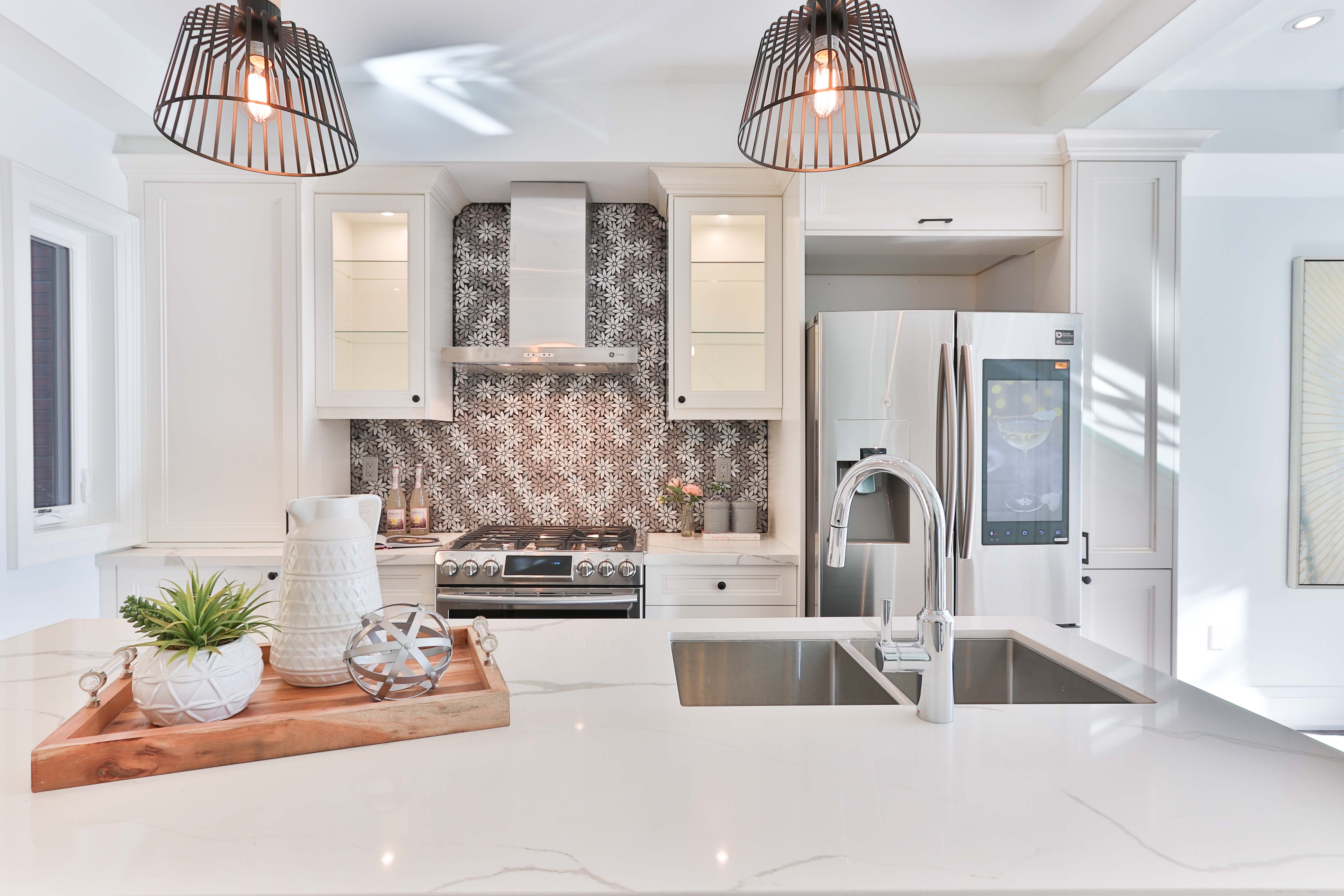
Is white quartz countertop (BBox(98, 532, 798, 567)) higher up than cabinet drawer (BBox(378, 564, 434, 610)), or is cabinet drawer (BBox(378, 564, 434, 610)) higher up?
white quartz countertop (BBox(98, 532, 798, 567))

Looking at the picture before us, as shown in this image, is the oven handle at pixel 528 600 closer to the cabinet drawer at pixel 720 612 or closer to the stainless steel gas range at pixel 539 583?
the stainless steel gas range at pixel 539 583

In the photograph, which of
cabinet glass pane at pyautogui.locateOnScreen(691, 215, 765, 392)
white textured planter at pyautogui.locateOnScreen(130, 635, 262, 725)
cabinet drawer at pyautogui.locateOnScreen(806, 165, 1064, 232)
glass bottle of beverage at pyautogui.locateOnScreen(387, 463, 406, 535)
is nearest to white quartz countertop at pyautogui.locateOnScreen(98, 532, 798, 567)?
glass bottle of beverage at pyautogui.locateOnScreen(387, 463, 406, 535)

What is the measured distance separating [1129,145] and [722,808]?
2.77m

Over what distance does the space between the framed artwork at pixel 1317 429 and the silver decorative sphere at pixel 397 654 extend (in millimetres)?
3803

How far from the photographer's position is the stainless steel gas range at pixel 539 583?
259cm

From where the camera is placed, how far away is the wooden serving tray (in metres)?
0.83

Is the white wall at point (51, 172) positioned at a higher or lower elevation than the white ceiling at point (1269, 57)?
lower

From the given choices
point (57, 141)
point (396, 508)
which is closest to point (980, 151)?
point (396, 508)

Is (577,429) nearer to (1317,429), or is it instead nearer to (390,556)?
(390,556)

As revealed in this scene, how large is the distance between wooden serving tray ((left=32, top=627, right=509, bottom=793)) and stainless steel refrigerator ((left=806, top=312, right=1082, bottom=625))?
5.44 ft

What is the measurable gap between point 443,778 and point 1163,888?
747 millimetres

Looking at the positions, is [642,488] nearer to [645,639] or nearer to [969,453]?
[969,453]

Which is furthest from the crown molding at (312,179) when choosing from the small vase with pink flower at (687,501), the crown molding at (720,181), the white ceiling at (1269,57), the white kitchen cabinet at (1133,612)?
the white kitchen cabinet at (1133,612)

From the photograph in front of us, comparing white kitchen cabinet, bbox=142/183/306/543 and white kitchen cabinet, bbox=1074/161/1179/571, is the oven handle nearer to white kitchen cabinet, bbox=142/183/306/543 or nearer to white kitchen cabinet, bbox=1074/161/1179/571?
white kitchen cabinet, bbox=142/183/306/543
